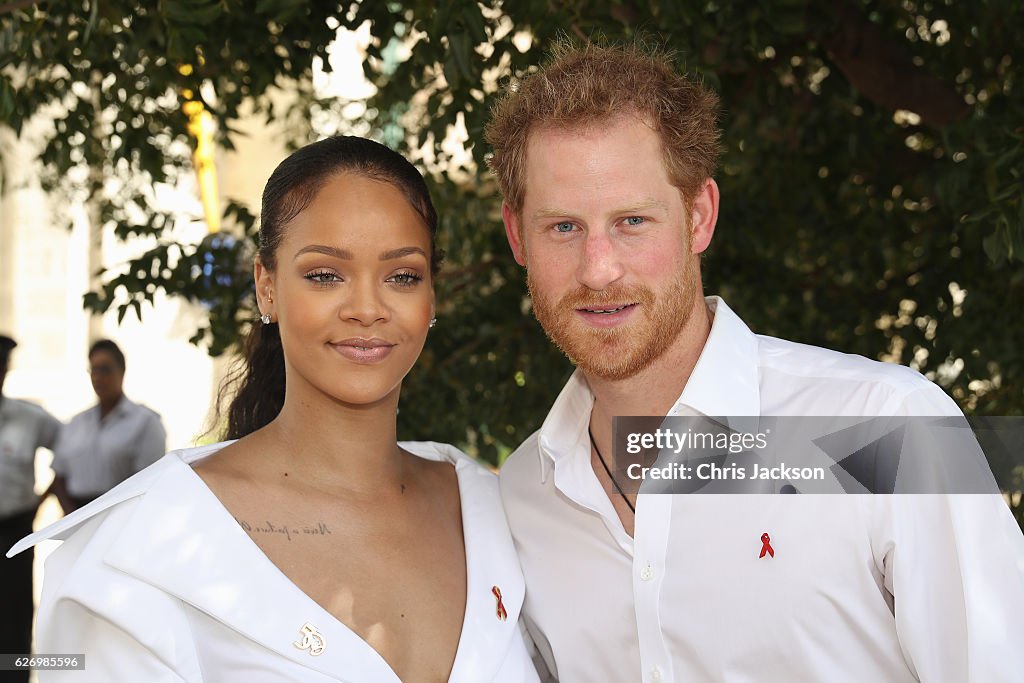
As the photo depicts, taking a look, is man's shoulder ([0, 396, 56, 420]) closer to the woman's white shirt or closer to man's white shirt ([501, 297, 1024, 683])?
the woman's white shirt

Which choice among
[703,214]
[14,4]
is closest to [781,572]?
[703,214]

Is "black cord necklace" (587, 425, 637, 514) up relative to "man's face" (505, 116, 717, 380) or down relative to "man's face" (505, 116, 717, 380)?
down

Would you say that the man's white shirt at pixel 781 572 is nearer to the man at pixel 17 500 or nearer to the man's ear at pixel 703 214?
→ the man's ear at pixel 703 214

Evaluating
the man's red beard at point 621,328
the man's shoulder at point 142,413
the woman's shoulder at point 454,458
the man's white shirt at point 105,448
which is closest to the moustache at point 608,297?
the man's red beard at point 621,328

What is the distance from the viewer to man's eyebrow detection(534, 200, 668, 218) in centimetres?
229

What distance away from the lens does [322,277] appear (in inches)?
92.0

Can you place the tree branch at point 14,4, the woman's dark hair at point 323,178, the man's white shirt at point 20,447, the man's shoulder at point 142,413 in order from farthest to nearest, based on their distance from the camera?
the man's shoulder at point 142,413, the man's white shirt at point 20,447, the tree branch at point 14,4, the woman's dark hair at point 323,178

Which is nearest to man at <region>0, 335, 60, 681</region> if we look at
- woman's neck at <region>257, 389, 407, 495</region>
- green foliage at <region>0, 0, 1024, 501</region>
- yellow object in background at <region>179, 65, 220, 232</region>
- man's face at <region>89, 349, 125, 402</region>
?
man's face at <region>89, 349, 125, 402</region>

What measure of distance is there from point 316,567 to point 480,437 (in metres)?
2.45

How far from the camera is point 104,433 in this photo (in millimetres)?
6152

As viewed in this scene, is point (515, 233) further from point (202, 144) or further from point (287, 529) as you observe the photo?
point (202, 144)

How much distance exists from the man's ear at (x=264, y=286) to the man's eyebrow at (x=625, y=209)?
0.59m

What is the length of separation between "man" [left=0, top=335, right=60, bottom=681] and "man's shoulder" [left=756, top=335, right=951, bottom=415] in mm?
4352

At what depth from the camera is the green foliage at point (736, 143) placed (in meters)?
2.99
